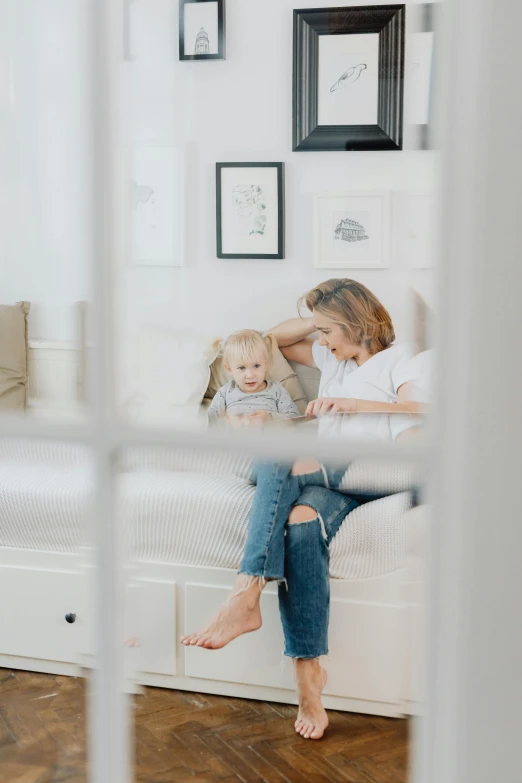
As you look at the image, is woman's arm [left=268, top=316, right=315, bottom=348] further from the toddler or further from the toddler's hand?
the toddler's hand

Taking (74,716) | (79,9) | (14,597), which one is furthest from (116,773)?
(79,9)

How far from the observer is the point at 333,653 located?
64 centimetres

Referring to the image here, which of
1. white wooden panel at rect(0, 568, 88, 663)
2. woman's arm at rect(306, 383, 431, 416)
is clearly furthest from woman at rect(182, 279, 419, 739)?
white wooden panel at rect(0, 568, 88, 663)

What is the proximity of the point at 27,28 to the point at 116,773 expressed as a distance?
19.8 inches

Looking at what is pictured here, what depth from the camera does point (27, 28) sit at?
1.56 feet

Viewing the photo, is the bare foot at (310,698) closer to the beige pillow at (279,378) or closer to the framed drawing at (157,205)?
the beige pillow at (279,378)

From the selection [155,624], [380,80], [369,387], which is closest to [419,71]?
[380,80]

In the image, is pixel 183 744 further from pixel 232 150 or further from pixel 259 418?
pixel 232 150

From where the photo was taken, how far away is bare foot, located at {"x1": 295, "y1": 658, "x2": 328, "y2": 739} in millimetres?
546

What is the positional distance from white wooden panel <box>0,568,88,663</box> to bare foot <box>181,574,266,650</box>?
0.11m

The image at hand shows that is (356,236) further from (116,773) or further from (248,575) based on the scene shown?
(116,773)

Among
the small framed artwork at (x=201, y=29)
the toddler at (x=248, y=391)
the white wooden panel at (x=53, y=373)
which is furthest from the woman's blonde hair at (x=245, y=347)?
the small framed artwork at (x=201, y=29)

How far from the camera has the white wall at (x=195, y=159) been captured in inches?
18.5

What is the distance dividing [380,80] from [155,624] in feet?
1.60
